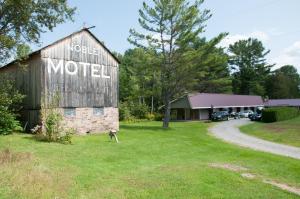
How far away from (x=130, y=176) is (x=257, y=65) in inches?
3672

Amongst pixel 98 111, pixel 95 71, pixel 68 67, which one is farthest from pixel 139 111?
pixel 68 67

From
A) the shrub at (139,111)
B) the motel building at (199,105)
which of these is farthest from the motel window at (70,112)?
the shrub at (139,111)

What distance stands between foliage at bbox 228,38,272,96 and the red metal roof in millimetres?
15406

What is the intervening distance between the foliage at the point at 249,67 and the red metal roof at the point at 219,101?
50.5 ft

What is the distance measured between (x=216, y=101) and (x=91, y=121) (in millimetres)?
40835

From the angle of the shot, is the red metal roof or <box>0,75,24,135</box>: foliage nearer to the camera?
<box>0,75,24,135</box>: foliage

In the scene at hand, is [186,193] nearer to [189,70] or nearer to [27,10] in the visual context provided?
[27,10]

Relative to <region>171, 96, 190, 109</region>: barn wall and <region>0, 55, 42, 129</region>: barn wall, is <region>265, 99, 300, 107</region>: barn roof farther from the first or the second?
<region>0, 55, 42, 129</region>: barn wall

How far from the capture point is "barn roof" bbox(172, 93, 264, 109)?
61.6 meters

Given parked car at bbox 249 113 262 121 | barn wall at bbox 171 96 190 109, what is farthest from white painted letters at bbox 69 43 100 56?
parked car at bbox 249 113 262 121

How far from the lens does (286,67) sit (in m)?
118

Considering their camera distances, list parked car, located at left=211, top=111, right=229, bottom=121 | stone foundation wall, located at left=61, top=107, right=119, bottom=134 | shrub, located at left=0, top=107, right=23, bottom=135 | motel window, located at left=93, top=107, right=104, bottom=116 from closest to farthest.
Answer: shrub, located at left=0, top=107, right=23, bottom=135
stone foundation wall, located at left=61, top=107, right=119, bottom=134
motel window, located at left=93, top=107, right=104, bottom=116
parked car, located at left=211, top=111, right=229, bottom=121

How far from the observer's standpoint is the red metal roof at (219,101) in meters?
62.3

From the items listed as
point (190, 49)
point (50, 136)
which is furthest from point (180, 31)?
point (50, 136)
